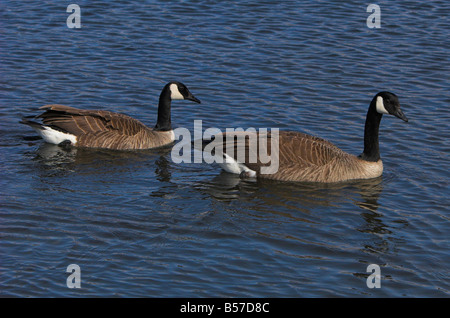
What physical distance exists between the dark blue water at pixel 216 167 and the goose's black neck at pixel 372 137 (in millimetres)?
394

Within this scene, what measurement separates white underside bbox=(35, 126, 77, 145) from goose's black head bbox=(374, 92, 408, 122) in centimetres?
499

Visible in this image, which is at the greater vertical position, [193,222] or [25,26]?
[25,26]

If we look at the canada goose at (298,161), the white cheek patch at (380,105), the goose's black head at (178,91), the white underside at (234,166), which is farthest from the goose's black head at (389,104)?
the goose's black head at (178,91)

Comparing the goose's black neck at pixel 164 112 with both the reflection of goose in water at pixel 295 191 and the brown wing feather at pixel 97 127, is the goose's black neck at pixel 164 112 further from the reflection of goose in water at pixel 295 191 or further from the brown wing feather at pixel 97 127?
the reflection of goose in water at pixel 295 191

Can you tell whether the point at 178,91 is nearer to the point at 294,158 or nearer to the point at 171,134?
the point at 171,134

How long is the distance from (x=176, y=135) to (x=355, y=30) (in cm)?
717

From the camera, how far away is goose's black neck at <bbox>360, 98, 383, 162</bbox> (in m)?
11.8

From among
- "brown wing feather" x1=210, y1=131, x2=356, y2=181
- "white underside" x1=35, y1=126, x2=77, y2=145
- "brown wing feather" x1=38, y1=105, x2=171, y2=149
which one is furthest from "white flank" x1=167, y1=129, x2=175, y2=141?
"brown wing feather" x1=210, y1=131, x2=356, y2=181

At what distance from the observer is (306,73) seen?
16.1m

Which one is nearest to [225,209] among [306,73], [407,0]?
[306,73]

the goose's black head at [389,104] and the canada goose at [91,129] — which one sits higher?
the goose's black head at [389,104]

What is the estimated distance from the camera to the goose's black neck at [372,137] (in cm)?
1177

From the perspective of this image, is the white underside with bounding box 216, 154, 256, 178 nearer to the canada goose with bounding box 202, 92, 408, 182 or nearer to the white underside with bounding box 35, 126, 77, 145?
the canada goose with bounding box 202, 92, 408, 182
